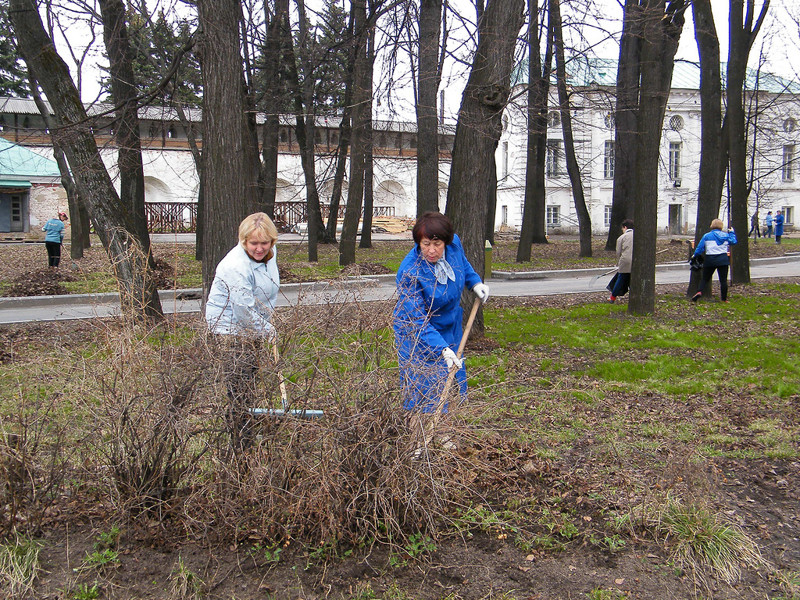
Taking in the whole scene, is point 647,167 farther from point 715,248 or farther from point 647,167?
point 715,248

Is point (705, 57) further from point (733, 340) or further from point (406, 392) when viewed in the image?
point (406, 392)

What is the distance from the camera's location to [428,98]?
11617 millimetres

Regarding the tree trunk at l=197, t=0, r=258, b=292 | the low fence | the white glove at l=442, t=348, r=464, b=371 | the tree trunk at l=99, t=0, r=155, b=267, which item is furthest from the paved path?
the low fence

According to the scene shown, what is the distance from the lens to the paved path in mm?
4098

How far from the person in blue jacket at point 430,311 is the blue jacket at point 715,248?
348 inches

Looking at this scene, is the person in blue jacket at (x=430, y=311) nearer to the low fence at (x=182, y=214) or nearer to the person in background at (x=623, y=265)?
the person in background at (x=623, y=265)

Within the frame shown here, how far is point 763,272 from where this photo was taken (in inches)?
778

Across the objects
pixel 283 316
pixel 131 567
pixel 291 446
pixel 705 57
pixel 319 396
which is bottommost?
pixel 131 567

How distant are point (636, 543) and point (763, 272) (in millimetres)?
→ 18348

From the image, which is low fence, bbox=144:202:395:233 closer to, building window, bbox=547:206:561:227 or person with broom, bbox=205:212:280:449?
building window, bbox=547:206:561:227

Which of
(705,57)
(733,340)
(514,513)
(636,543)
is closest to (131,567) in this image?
(514,513)

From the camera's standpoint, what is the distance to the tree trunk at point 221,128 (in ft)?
25.0

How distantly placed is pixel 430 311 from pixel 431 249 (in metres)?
0.53

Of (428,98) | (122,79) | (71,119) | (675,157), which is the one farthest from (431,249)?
(675,157)
